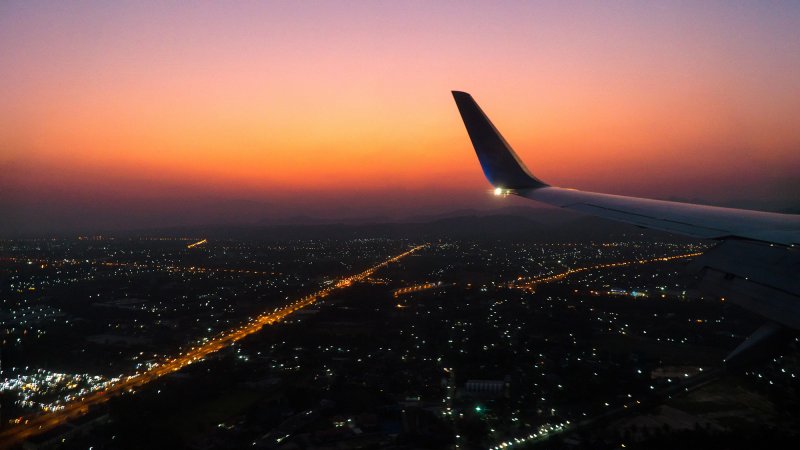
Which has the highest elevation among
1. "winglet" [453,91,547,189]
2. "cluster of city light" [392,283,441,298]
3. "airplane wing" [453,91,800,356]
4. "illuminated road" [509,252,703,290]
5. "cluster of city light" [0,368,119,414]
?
"winglet" [453,91,547,189]

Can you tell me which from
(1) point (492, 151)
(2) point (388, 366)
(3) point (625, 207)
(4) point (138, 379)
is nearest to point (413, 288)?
(2) point (388, 366)

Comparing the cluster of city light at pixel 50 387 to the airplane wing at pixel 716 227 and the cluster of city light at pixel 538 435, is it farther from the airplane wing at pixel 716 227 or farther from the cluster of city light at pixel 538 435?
the airplane wing at pixel 716 227

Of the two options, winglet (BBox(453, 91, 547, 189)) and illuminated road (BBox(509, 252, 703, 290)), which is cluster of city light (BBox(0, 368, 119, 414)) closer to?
winglet (BBox(453, 91, 547, 189))

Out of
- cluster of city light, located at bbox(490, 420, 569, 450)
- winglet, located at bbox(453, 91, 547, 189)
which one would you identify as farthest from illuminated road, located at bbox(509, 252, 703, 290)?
winglet, located at bbox(453, 91, 547, 189)

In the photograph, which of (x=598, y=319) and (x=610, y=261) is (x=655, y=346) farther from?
(x=610, y=261)

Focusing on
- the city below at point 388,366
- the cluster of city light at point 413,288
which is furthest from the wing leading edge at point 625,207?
the cluster of city light at point 413,288

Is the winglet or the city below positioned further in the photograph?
the city below

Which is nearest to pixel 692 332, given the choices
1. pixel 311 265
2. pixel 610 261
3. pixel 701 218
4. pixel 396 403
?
pixel 396 403
